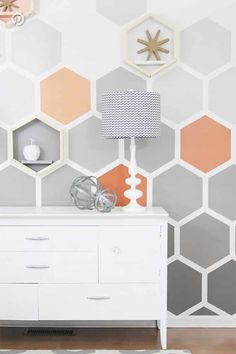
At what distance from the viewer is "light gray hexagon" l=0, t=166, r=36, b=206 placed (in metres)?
3.32

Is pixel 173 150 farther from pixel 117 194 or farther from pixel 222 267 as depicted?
pixel 222 267

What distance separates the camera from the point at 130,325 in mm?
3303

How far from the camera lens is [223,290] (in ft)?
11.0

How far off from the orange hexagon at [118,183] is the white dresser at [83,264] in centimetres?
43

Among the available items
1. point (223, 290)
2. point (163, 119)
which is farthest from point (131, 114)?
point (223, 290)

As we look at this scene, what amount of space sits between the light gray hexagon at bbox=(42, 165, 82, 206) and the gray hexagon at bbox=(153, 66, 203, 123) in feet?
2.30

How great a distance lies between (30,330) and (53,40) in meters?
1.79

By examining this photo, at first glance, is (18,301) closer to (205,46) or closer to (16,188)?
(16,188)

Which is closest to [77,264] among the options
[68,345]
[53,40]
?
[68,345]

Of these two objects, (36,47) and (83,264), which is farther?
(36,47)

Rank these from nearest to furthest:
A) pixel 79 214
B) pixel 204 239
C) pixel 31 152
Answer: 1. pixel 79 214
2. pixel 31 152
3. pixel 204 239

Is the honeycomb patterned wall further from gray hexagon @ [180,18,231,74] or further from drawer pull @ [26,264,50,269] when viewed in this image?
drawer pull @ [26,264,50,269]

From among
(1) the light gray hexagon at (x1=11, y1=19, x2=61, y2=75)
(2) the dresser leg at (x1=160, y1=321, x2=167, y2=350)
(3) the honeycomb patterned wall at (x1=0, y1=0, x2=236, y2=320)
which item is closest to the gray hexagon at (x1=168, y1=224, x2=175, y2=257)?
(3) the honeycomb patterned wall at (x1=0, y1=0, x2=236, y2=320)

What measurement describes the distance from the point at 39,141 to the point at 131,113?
711mm
